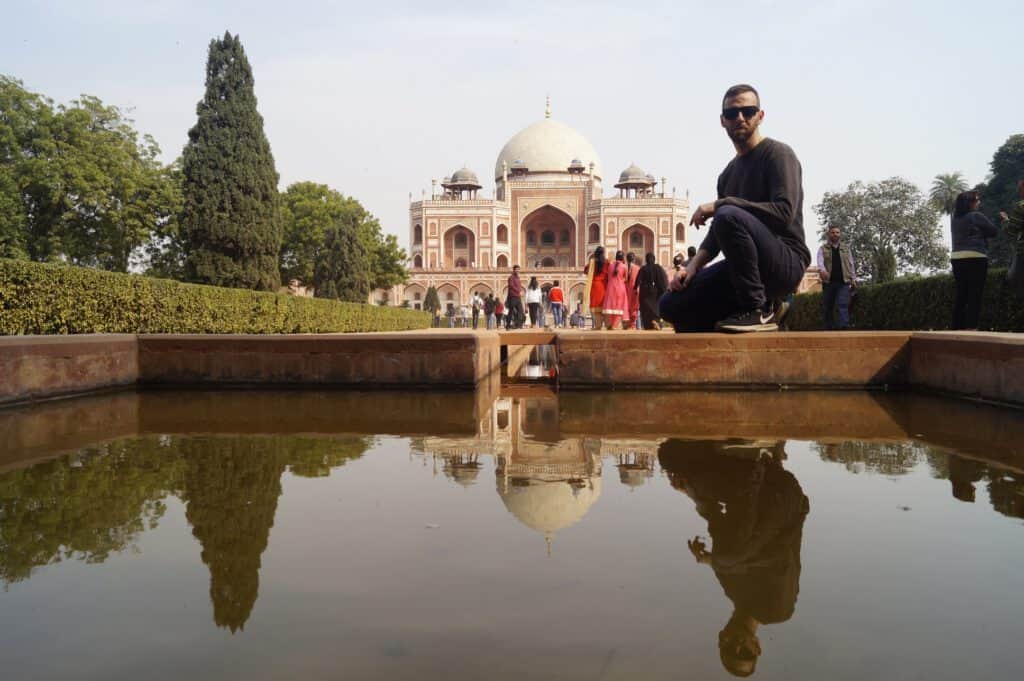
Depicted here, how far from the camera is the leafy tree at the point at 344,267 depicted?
2327 centimetres

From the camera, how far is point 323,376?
4.10m

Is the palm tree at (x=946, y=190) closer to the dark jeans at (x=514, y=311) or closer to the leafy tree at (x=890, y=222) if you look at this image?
the leafy tree at (x=890, y=222)

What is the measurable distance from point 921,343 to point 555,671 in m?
3.60

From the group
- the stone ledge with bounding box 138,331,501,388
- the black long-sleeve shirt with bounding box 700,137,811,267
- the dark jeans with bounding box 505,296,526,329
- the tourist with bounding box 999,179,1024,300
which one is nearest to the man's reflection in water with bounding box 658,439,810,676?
the black long-sleeve shirt with bounding box 700,137,811,267

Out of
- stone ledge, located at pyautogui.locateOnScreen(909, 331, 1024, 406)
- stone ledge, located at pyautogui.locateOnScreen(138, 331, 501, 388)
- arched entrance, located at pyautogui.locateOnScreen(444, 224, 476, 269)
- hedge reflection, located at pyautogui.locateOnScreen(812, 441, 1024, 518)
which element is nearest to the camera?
hedge reflection, located at pyautogui.locateOnScreen(812, 441, 1024, 518)

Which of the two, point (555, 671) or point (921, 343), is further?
point (921, 343)

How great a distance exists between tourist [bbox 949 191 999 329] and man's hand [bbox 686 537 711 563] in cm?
515

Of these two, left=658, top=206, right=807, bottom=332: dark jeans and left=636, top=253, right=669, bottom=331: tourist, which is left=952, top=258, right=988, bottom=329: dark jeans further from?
left=636, top=253, right=669, bottom=331: tourist

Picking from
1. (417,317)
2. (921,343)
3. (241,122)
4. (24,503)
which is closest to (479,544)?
(24,503)

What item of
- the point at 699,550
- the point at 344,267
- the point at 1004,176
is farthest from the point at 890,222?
the point at 699,550

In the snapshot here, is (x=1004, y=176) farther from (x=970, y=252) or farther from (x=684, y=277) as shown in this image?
(x=684, y=277)

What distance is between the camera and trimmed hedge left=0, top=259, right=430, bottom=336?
21.4ft

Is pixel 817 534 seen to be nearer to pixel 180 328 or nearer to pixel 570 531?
pixel 570 531

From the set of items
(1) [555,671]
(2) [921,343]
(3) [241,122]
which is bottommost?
(1) [555,671]
